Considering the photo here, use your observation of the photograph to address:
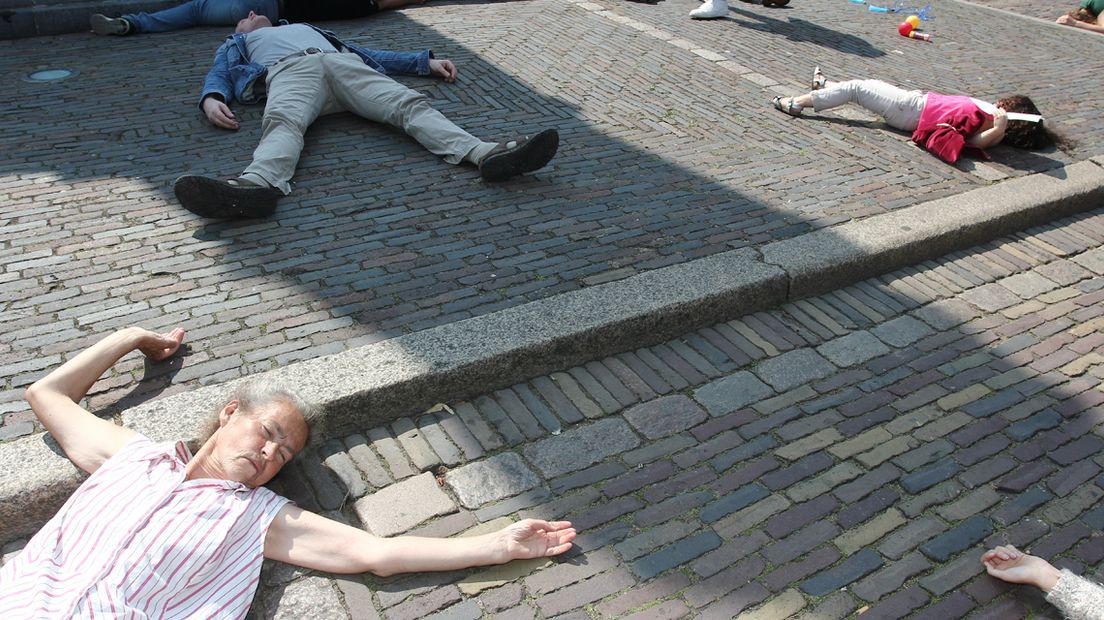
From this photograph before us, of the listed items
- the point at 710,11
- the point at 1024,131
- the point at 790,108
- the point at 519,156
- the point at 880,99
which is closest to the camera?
the point at 519,156

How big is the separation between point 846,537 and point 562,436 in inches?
41.2

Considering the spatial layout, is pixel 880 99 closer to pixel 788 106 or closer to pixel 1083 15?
pixel 788 106

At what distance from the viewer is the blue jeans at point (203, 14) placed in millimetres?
8086

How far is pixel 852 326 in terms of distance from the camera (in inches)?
166

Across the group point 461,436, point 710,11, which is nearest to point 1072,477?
point 461,436

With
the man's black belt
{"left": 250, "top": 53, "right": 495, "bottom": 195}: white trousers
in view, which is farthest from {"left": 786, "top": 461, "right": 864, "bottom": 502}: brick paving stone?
the man's black belt

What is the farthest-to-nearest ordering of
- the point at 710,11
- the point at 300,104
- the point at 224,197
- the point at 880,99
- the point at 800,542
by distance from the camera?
the point at 710,11, the point at 880,99, the point at 300,104, the point at 224,197, the point at 800,542

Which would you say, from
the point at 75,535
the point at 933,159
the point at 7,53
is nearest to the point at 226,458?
the point at 75,535

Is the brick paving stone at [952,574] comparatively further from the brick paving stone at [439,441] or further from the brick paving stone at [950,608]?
the brick paving stone at [439,441]

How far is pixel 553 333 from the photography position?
365 centimetres

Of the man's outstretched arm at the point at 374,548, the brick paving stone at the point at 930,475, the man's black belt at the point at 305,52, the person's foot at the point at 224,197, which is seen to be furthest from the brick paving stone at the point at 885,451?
the man's black belt at the point at 305,52

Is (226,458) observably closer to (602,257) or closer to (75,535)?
(75,535)

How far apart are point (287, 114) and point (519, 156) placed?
57.4 inches

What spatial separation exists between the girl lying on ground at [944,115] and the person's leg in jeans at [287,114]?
337cm
